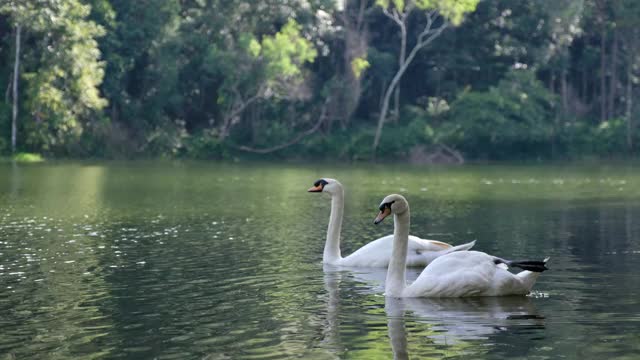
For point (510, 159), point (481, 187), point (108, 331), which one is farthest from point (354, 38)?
point (108, 331)

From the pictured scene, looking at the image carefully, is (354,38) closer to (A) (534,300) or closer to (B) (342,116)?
(B) (342,116)

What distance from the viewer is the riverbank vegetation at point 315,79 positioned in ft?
259

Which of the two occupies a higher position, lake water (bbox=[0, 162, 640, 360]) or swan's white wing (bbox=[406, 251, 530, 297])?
swan's white wing (bbox=[406, 251, 530, 297])

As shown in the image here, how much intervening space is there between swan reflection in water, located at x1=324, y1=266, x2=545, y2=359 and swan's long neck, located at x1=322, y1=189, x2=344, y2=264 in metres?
3.20

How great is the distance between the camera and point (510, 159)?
282 feet

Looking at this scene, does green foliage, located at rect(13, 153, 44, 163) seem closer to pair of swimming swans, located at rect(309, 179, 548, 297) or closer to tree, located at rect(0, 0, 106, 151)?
tree, located at rect(0, 0, 106, 151)

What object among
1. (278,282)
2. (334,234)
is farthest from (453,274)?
(334,234)

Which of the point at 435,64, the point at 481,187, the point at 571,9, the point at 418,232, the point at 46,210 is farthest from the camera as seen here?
the point at 435,64

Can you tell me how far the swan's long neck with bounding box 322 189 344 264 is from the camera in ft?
68.3

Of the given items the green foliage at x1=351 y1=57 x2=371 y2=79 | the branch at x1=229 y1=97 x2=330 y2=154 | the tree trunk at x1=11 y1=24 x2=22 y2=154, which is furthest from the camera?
the branch at x1=229 y1=97 x2=330 y2=154

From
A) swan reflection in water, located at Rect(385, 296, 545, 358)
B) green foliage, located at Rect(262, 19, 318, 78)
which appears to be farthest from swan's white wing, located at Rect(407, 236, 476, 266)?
green foliage, located at Rect(262, 19, 318, 78)

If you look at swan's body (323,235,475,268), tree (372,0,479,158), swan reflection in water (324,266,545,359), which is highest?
tree (372,0,479,158)

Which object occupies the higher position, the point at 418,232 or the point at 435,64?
the point at 435,64

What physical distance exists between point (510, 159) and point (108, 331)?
7381cm
